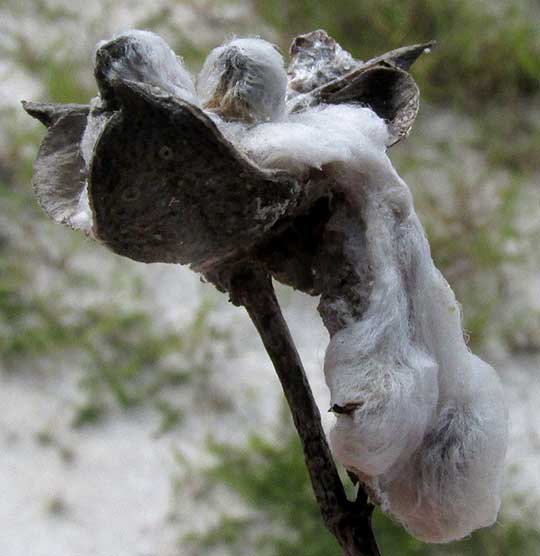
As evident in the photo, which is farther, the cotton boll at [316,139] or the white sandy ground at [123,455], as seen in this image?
the white sandy ground at [123,455]

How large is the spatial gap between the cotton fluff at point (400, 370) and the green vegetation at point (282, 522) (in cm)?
76

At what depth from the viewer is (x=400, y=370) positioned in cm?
30

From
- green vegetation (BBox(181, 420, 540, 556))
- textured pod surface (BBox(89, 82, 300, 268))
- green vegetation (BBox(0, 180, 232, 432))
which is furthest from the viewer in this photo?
green vegetation (BBox(0, 180, 232, 432))

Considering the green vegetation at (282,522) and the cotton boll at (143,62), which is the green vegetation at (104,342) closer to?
the green vegetation at (282,522)

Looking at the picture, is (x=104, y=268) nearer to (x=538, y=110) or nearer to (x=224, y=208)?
(x=538, y=110)

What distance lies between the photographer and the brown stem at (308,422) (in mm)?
Answer: 324

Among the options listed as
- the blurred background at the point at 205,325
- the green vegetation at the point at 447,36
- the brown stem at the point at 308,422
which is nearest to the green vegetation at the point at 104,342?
the blurred background at the point at 205,325

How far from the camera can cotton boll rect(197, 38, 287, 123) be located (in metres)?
0.30

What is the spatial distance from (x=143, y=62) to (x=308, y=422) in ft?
0.51

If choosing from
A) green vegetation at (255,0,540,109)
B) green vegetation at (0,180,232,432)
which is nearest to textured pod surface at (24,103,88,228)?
green vegetation at (0,180,232,432)

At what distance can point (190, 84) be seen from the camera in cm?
30

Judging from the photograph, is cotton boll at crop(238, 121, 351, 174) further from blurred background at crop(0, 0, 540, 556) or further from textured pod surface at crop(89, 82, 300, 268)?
blurred background at crop(0, 0, 540, 556)

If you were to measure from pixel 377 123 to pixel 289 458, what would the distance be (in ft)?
2.94

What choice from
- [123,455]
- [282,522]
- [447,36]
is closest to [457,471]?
[282,522]
